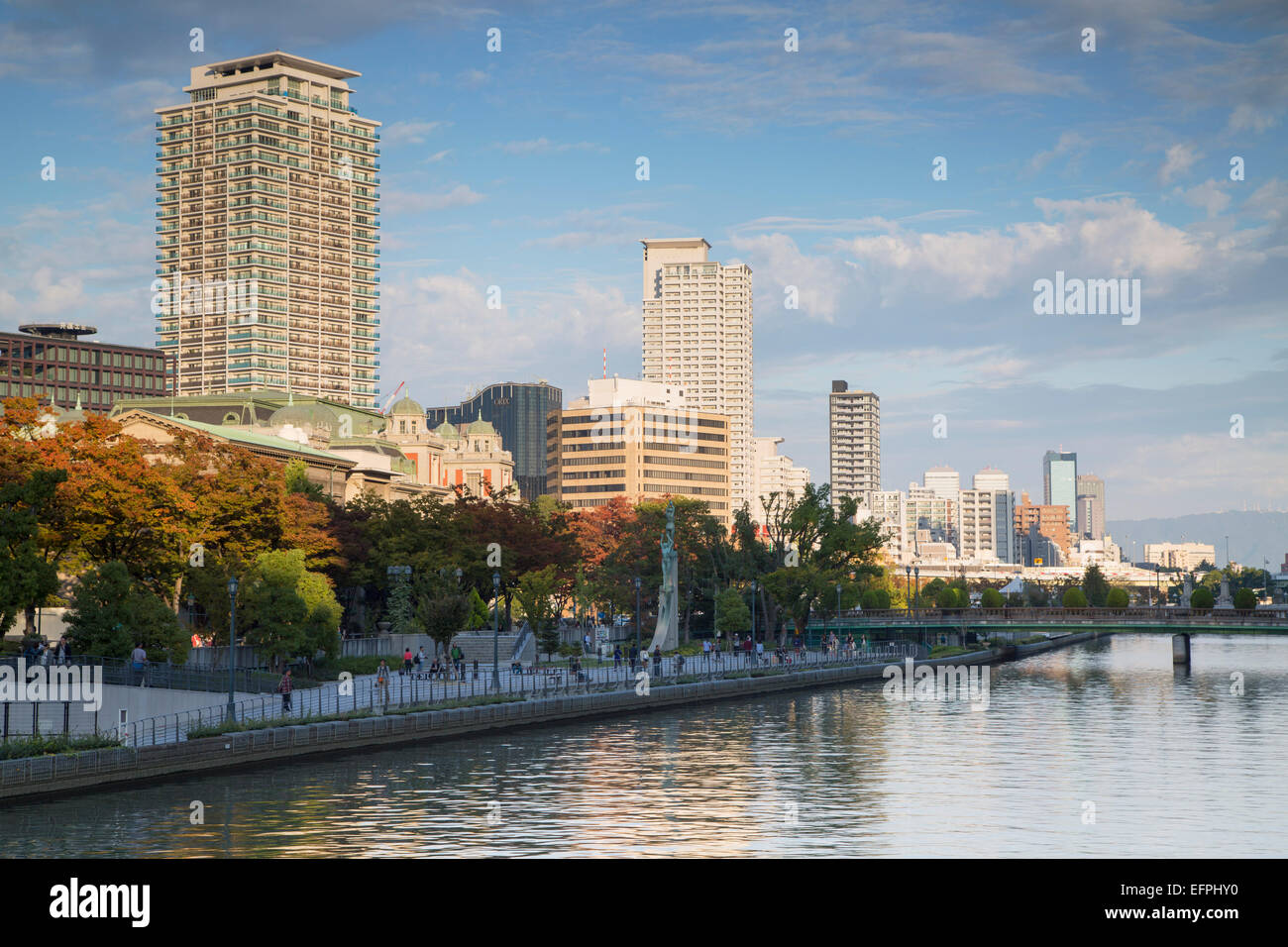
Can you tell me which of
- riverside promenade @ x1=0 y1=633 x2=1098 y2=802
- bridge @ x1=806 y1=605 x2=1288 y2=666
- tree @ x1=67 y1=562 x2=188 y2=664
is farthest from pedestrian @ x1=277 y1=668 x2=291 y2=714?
bridge @ x1=806 y1=605 x2=1288 y2=666

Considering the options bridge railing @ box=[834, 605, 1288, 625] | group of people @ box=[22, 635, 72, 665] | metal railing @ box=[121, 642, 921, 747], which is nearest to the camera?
metal railing @ box=[121, 642, 921, 747]

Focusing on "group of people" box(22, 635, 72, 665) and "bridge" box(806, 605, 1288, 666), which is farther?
"bridge" box(806, 605, 1288, 666)

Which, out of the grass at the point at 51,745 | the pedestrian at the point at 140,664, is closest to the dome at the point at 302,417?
the pedestrian at the point at 140,664

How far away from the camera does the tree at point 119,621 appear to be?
57.4 metres

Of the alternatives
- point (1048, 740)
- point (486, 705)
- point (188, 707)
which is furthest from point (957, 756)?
point (188, 707)

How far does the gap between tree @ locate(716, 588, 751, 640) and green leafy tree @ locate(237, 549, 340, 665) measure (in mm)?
48905

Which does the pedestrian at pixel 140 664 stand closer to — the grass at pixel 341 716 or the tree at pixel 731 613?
the grass at pixel 341 716

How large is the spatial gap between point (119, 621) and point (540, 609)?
1673 inches

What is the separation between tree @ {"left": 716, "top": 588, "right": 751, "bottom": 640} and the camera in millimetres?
119625

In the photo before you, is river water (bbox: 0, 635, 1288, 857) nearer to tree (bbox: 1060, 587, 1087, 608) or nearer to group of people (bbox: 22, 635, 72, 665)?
group of people (bbox: 22, 635, 72, 665)

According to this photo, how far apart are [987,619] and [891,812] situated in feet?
311
